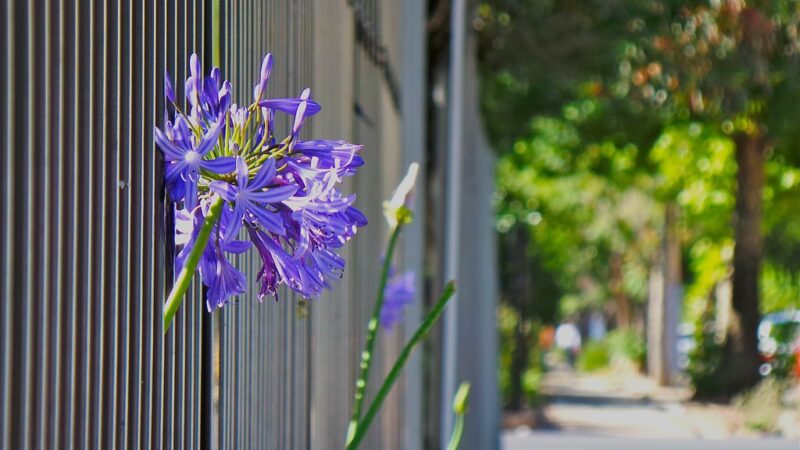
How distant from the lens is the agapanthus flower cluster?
1.61 m

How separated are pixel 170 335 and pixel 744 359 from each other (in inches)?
751

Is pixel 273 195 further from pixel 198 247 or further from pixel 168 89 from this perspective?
pixel 168 89

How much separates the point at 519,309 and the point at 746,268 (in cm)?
321

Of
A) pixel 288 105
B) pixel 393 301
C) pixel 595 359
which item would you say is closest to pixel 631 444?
pixel 393 301

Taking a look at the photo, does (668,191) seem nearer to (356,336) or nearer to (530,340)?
(530,340)

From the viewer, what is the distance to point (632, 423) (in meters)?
19.2

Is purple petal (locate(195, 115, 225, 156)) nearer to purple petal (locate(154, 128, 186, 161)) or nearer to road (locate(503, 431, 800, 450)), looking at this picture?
purple petal (locate(154, 128, 186, 161))

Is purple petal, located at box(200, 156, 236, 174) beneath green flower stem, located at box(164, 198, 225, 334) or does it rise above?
above

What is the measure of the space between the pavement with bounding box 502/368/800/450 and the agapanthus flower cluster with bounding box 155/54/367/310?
32.8 ft

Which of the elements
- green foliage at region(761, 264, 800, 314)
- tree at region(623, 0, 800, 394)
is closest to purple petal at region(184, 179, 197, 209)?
tree at region(623, 0, 800, 394)

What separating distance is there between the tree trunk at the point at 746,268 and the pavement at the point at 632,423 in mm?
727

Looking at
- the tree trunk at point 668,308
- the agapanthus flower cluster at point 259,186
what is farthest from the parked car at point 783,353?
the agapanthus flower cluster at point 259,186

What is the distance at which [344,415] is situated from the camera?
416 cm

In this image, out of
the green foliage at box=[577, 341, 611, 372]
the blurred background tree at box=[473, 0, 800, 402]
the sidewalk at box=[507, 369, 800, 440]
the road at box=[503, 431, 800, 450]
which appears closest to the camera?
the blurred background tree at box=[473, 0, 800, 402]
